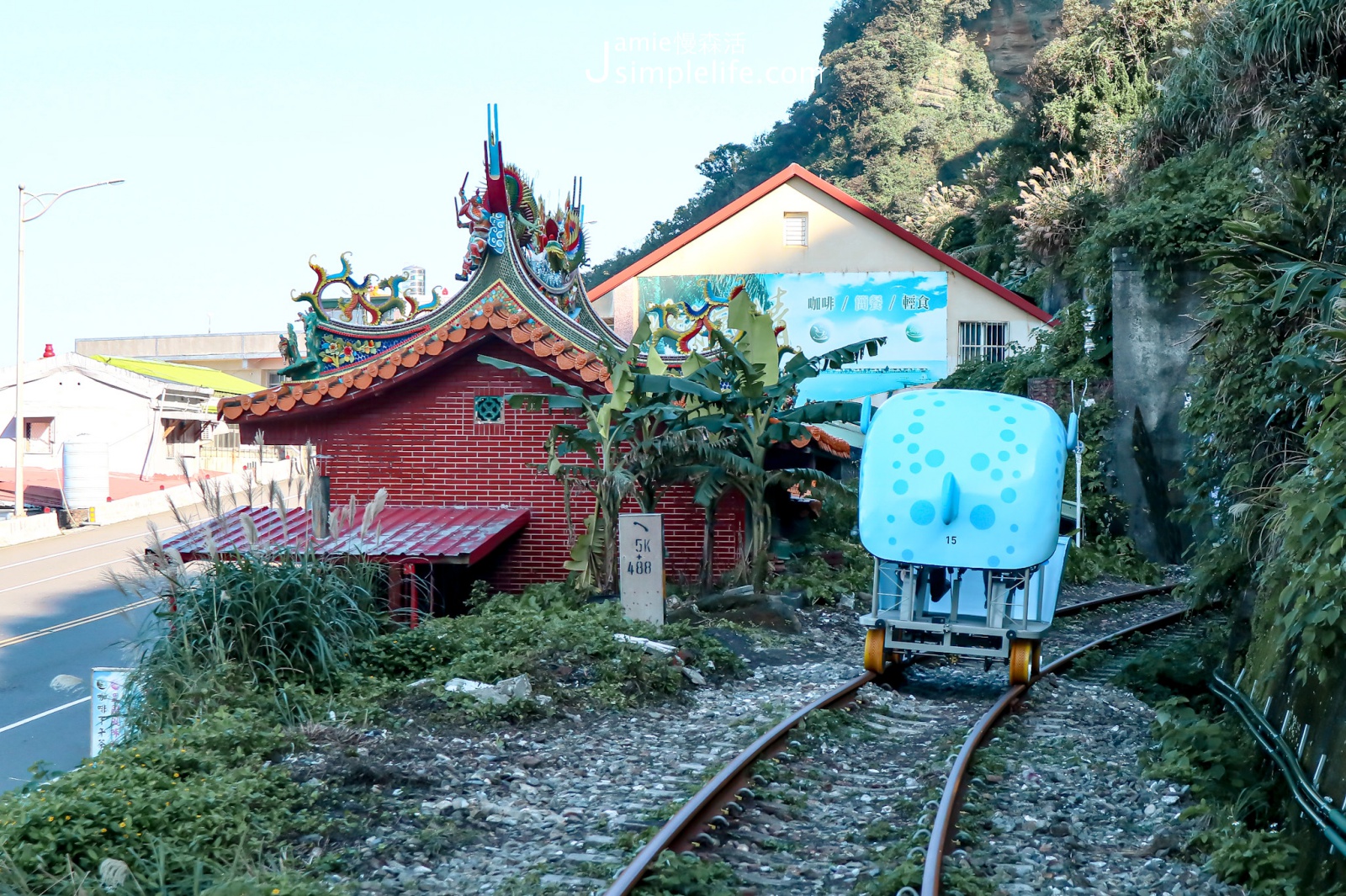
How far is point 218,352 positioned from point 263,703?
63482 mm

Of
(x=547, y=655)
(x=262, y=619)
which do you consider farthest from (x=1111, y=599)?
(x=262, y=619)

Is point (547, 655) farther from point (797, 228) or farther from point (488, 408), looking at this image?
point (797, 228)

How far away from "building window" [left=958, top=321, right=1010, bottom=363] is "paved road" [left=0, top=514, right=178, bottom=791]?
24.3 meters

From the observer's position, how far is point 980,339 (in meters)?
36.4

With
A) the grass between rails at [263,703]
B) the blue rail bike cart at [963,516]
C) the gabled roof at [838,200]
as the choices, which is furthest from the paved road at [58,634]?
the gabled roof at [838,200]

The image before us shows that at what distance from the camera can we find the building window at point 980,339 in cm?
3628

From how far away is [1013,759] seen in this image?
26.5 ft

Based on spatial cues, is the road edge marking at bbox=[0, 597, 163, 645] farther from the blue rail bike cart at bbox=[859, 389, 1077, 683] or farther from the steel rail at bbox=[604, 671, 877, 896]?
the steel rail at bbox=[604, 671, 877, 896]

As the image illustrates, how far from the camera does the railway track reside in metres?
5.57

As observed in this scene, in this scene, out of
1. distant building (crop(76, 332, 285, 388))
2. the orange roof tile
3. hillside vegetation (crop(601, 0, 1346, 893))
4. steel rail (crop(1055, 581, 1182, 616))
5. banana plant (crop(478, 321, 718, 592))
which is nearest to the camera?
hillside vegetation (crop(601, 0, 1346, 893))

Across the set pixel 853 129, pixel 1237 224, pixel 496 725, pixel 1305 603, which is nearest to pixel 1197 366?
pixel 1237 224

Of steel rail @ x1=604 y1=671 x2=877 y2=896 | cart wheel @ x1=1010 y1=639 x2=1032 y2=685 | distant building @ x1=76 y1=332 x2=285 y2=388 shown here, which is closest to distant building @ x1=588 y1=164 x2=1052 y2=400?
cart wheel @ x1=1010 y1=639 x2=1032 y2=685

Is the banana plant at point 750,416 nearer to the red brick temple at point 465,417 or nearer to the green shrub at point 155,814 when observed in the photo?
the red brick temple at point 465,417

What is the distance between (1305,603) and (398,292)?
14287mm
